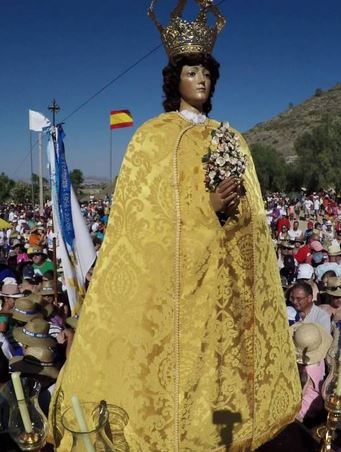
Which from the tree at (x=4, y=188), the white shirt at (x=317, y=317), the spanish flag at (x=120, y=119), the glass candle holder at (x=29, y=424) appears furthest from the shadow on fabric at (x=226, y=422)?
the tree at (x=4, y=188)

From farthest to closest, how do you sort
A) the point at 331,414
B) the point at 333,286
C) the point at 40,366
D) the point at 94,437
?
1. the point at 333,286
2. the point at 40,366
3. the point at 331,414
4. the point at 94,437

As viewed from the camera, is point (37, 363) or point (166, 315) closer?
point (166, 315)

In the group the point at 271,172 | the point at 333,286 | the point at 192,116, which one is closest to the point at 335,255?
the point at 333,286

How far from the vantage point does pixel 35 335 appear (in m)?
4.48

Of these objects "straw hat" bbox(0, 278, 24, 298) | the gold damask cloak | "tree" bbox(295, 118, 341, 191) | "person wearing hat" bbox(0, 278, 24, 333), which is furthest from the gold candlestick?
"tree" bbox(295, 118, 341, 191)

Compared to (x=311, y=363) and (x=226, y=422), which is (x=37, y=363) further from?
(x=311, y=363)

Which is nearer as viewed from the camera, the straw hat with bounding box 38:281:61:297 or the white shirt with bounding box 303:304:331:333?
the white shirt with bounding box 303:304:331:333

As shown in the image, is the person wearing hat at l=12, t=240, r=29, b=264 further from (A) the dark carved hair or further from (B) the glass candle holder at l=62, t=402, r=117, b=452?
(B) the glass candle holder at l=62, t=402, r=117, b=452

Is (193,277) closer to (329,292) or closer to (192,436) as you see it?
(192,436)

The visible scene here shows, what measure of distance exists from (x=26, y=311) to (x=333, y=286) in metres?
4.31

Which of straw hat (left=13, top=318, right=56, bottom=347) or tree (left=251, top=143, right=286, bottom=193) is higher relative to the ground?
tree (left=251, top=143, right=286, bottom=193)

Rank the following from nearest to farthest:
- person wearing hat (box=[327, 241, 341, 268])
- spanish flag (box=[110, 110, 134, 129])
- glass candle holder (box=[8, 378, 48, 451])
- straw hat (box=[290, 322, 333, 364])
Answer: glass candle holder (box=[8, 378, 48, 451])
straw hat (box=[290, 322, 333, 364])
person wearing hat (box=[327, 241, 341, 268])
spanish flag (box=[110, 110, 134, 129])

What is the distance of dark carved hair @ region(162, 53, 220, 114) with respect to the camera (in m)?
2.93

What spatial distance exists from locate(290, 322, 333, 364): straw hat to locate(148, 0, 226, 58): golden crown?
267 centimetres
